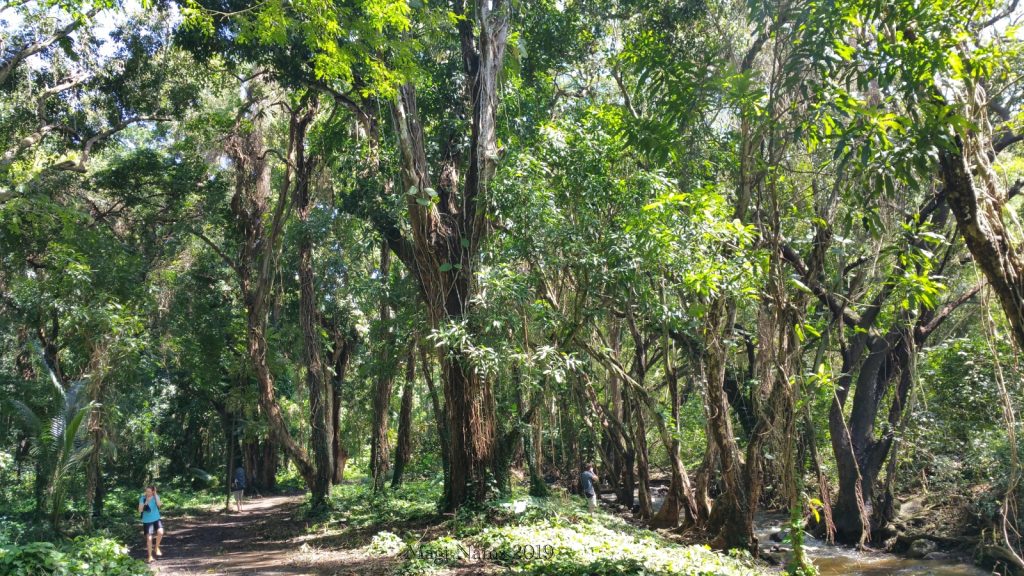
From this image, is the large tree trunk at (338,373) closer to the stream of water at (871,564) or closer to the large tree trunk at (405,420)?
the large tree trunk at (405,420)

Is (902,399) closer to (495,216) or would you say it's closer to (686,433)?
(686,433)

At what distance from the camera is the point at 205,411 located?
2689 centimetres

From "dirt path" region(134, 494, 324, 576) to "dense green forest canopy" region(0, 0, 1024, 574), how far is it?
A: 1200mm

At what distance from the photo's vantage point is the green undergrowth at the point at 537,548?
767 cm

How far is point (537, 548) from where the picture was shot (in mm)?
8609

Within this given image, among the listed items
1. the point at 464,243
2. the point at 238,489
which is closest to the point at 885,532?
the point at 464,243

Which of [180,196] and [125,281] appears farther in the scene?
[180,196]

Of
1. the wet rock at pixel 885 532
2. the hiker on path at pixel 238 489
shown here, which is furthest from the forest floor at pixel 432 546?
the hiker on path at pixel 238 489

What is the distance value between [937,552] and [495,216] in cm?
1022

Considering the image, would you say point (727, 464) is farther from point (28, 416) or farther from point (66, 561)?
point (28, 416)

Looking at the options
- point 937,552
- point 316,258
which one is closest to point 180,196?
point 316,258

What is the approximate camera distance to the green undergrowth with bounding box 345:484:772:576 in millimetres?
7668

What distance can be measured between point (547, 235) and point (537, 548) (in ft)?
13.9

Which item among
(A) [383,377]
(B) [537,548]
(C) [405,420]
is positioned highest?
(A) [383,377]
